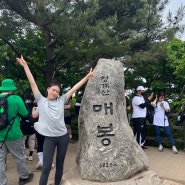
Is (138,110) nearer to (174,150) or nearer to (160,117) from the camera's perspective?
(160,117)

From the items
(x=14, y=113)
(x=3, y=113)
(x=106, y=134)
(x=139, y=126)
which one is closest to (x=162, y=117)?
(x=139, y=126)

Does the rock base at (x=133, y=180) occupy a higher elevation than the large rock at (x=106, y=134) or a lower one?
lower

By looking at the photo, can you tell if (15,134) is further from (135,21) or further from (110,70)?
(135,21)

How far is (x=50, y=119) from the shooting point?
3.70 m

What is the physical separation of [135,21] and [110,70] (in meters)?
3.47

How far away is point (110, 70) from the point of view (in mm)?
4664

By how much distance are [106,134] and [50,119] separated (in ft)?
3.32

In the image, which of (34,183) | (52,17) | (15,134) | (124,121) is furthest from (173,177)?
(52,17)

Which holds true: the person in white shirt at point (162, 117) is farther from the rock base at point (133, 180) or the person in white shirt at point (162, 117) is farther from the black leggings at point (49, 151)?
the black leggings at point (49, 151)

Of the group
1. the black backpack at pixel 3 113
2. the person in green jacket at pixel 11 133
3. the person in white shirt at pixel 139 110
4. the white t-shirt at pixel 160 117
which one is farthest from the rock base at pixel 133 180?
the white t-shirt at pixel 160 117

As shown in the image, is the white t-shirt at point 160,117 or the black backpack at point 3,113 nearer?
the black backpack at point 3,113

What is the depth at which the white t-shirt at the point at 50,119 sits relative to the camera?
3.70 metres

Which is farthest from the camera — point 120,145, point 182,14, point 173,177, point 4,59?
point 4,59

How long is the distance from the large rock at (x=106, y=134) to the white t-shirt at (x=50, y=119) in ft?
2.31
